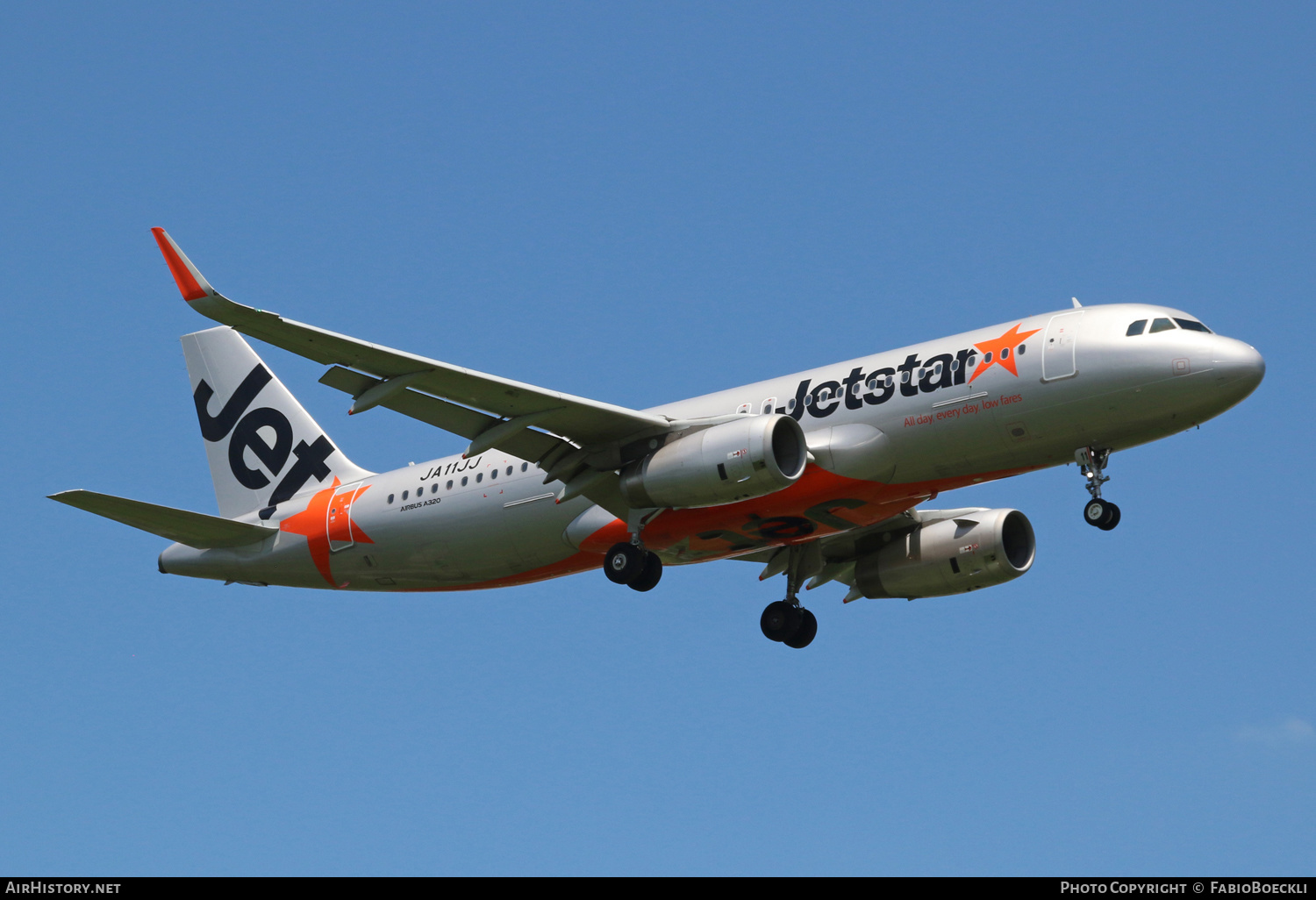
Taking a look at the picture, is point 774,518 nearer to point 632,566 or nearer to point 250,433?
point 632,566

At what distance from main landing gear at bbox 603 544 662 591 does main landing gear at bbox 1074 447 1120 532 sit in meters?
8.64

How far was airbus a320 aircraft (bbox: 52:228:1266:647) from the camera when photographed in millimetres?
27562

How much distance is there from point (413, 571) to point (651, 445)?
7.45 m

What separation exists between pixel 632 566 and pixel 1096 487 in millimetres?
9237

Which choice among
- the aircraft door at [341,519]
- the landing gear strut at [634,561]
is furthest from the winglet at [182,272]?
the aircraft door at [341,519]

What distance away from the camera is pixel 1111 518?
1092 inches

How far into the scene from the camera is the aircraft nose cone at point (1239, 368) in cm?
2697

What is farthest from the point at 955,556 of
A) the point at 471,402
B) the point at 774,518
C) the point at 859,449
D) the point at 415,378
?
the point at 415,378

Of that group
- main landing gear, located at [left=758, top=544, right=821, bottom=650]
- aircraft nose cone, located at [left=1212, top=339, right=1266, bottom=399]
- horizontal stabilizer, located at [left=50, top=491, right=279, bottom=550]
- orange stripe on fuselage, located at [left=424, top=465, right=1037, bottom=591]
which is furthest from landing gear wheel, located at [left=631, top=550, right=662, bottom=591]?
aircraft nose cone, located at [left=1212, top=339, right=1266, bottom=399]

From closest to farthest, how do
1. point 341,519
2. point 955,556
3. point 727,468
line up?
point 727,468 → point 955,556 → point 341,519

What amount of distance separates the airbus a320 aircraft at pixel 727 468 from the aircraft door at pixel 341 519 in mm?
58

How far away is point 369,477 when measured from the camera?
36.7 m

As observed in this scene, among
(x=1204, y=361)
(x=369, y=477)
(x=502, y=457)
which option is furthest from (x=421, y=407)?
(x=1204, y=361)
